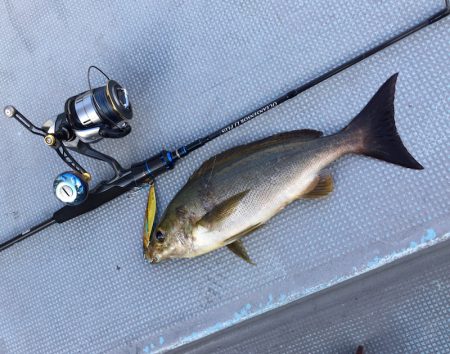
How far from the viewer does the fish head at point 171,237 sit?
1598mm

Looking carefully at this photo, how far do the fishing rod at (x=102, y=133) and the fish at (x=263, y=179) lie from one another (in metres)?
0.14

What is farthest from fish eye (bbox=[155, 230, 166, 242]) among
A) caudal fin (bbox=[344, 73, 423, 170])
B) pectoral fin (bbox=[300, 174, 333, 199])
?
caudal fin (bbox=[344, 73, 423, 170])

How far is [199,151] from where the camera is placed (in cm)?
175

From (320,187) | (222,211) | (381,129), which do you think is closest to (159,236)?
(222,211)

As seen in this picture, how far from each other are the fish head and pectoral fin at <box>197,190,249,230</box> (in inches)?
3.1

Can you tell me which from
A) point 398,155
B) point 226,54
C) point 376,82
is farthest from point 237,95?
point 398,155

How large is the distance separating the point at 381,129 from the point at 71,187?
1117 millimetres

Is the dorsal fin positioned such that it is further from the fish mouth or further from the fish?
the fish mouth

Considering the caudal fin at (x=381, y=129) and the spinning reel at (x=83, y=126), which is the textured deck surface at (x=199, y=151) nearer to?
the caudal fin at (x=381, y=129)

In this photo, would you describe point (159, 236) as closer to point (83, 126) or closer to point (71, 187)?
point (71, 187)

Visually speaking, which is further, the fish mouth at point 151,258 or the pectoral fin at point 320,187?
the fish mouth at point 151,258

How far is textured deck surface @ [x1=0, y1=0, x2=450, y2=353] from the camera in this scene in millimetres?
1578

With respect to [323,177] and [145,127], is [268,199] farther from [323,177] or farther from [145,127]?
[145,127]

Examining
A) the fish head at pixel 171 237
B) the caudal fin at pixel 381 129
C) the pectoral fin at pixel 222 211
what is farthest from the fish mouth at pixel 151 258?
the caudal fin at pixel 381 129
